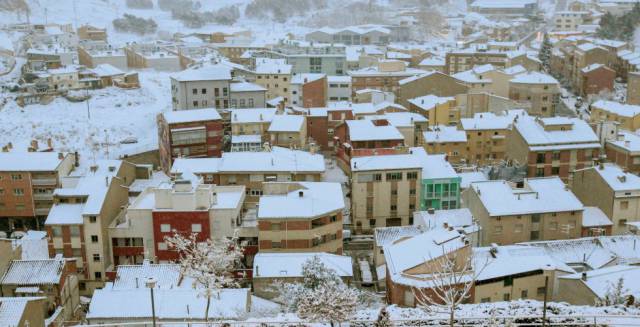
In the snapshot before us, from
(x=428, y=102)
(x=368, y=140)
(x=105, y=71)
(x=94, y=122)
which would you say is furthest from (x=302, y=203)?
(x=105, y=71)

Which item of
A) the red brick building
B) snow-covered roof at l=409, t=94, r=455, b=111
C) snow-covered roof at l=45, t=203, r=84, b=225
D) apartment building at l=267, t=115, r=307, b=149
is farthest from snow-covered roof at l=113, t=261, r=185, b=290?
the red brick building

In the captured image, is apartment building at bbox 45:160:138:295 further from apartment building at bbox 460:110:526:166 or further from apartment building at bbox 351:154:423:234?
apartment building at bbox 460:110:526:166

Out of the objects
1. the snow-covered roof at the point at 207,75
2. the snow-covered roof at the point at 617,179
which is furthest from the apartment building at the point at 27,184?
the snow-covered roof at the point at 617,179

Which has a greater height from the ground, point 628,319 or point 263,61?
point 263,61

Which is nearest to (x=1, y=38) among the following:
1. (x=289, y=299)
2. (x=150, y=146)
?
(x=150, y=146)

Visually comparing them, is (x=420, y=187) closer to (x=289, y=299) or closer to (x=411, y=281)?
(x=411, y=281)

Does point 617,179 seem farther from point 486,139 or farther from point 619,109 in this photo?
point 619,109

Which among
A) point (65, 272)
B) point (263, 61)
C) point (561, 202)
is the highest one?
point (263, 61)
